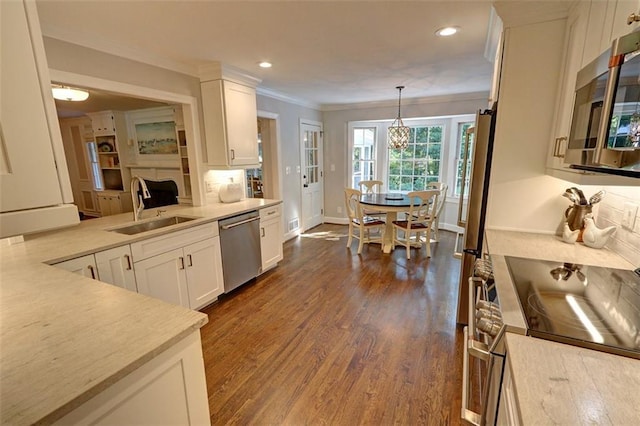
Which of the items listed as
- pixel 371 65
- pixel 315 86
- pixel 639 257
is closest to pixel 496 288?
pixel 639 257

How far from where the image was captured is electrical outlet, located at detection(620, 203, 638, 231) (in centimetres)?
142

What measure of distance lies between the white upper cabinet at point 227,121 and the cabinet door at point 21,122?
7.85ft

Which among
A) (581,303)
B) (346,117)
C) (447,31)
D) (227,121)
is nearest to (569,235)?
(581,303)

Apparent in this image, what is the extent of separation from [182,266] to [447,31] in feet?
9.26

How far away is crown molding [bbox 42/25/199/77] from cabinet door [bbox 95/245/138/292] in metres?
1.53

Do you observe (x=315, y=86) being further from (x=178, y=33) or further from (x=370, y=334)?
(x=370, y=334)

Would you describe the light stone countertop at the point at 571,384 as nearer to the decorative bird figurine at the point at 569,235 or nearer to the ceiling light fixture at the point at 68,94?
the decorative bird figurine at the point at 569,235

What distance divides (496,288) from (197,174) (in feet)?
9.71

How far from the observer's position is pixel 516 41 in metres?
1.78

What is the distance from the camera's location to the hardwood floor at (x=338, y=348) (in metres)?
1.70

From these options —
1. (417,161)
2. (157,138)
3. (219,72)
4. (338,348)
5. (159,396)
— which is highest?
(219,72)

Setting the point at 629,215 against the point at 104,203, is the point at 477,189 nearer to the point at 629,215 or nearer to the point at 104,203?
the point at 629,215

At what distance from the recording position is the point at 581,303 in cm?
110

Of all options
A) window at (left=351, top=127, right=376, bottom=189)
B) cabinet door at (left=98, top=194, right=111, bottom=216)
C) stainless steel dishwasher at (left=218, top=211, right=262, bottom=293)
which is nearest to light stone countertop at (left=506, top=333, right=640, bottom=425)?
stainless steel dishwasher at (left=218, top=211, right=262, bottom=293)
